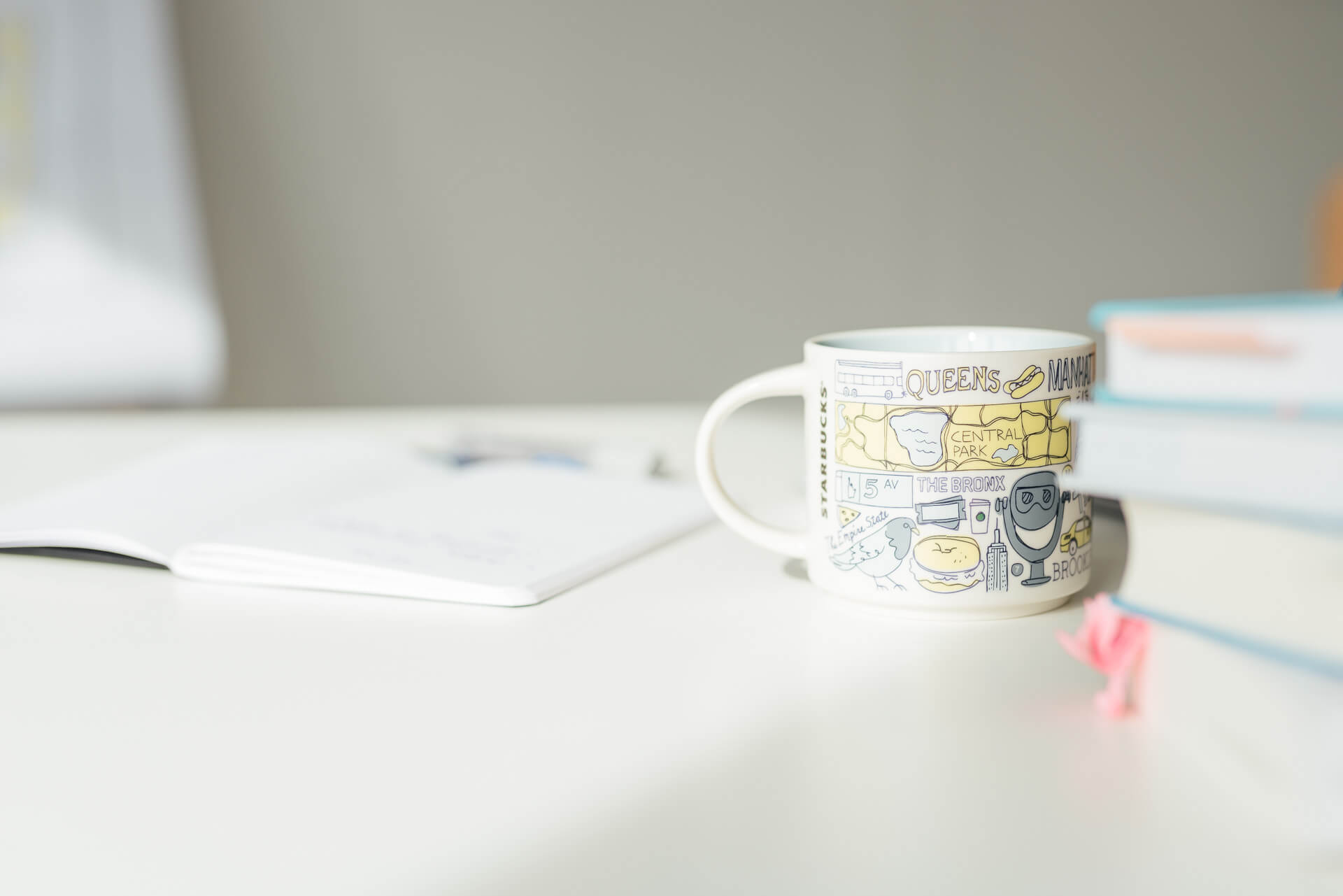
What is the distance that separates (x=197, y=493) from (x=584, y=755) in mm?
393

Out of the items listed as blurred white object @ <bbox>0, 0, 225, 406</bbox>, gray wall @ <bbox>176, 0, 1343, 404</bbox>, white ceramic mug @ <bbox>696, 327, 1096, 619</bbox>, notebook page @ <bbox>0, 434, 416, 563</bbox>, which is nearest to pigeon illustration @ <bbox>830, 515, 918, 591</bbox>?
white ceramic mug @ <bbox>696, 327, 1096, 619</bbox>

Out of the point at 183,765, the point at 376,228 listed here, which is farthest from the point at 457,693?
the point at 376,228

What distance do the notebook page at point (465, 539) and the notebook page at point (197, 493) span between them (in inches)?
1.4

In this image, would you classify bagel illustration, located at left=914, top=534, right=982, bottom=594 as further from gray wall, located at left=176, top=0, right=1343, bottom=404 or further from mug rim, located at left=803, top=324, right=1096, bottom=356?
gray wall, located at left=176, top=0, right=1343, bottom=404

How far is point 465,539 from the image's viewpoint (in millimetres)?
552

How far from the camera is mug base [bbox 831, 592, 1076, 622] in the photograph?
0.43m

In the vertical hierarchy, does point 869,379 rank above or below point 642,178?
below

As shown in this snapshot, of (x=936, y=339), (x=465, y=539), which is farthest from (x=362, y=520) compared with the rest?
(x=936, y=339)

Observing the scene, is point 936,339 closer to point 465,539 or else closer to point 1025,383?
point 1025,383

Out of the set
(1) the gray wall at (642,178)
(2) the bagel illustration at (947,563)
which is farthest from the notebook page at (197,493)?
(1) the gray wall at (642,178)

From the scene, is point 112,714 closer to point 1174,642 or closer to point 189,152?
point 1174,642

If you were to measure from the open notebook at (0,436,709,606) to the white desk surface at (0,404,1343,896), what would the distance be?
0.02 m

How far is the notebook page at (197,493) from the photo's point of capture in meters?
0.57

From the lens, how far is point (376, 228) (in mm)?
2496
